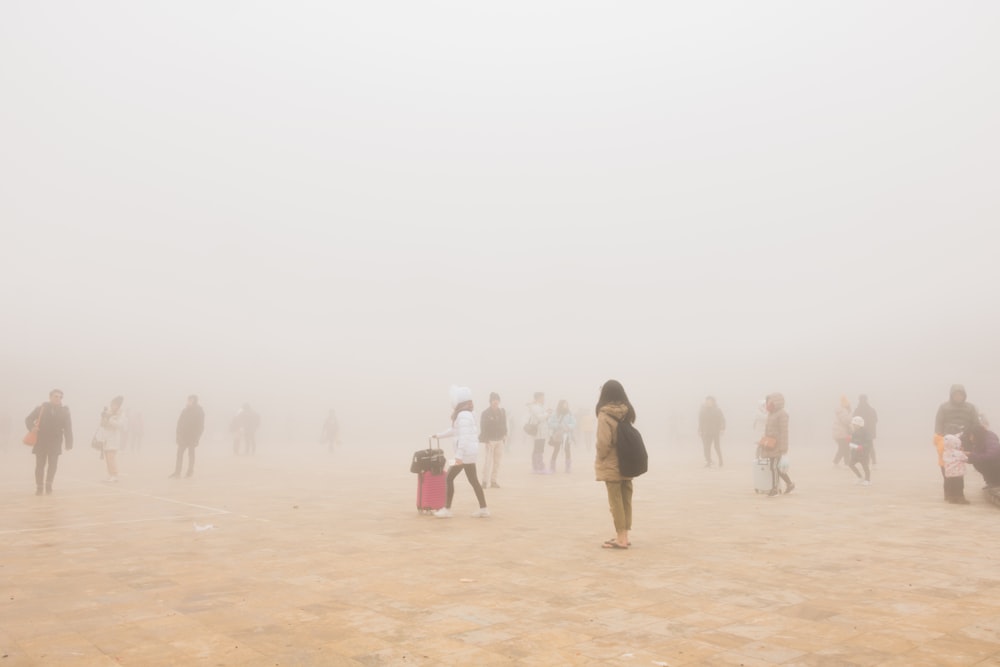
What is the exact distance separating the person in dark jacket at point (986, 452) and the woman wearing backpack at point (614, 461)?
7.64m

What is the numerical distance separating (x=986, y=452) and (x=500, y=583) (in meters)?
10.3

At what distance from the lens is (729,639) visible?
186 inches

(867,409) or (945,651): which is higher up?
(867,409)

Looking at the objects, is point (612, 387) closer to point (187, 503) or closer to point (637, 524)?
point (637, 524)

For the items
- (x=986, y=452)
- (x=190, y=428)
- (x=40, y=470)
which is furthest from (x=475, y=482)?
(x=190, y=428)

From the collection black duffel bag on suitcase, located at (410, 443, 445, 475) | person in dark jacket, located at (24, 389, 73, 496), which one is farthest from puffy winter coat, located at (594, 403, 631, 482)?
person in dark jacket, located at (24, 389, 73, 496)

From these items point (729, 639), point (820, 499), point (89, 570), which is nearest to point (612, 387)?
point (729, 639)

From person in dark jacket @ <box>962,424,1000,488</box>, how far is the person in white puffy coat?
8.65m

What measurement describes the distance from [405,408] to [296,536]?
6495cm

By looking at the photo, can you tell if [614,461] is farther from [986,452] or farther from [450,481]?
[986,452]

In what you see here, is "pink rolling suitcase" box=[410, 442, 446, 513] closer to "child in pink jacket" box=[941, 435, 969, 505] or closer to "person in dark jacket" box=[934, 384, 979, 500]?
"child in pink jacket" box=[941, 435, 969, 505]

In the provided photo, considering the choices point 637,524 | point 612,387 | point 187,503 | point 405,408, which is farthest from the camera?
point 405,408

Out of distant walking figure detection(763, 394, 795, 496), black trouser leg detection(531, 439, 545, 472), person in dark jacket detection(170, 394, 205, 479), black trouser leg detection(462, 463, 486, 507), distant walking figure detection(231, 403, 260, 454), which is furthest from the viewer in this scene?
distant walking figure detection(231, 403, 260, 454)

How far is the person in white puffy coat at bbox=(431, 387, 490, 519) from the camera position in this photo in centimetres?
1101
